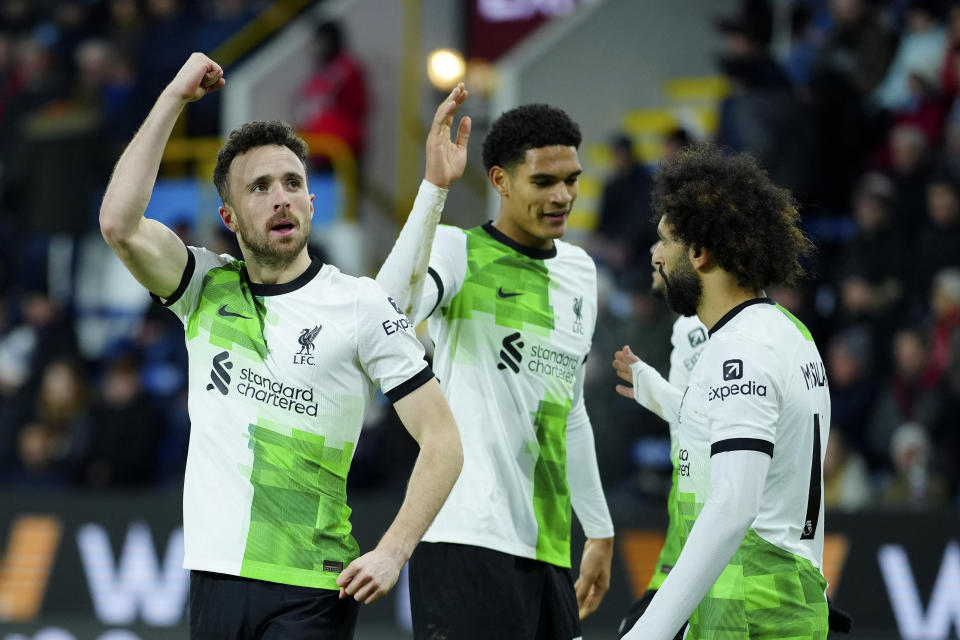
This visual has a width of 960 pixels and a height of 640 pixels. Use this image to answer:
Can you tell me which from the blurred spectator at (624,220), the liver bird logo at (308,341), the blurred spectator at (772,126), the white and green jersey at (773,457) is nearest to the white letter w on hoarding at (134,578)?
the blurred spectator at (624,220)

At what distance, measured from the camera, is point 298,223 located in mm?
4449

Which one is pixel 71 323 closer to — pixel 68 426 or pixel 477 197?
pixel 68 426

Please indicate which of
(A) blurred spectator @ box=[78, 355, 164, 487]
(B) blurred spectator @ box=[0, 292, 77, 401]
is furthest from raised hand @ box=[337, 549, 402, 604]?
(B) blurred spectator @ box=[0, 292, 77, 401]

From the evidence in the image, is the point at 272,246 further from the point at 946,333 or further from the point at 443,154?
the point at 946,333

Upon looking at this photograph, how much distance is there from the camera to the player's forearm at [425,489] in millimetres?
4012

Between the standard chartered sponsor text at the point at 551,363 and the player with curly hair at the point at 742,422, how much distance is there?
1148mm

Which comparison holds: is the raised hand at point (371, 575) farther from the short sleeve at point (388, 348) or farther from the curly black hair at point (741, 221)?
the curly black hair at point (741, 221)

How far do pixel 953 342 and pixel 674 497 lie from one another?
5201mm

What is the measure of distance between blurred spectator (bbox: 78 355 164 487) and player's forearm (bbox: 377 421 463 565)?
8421mm

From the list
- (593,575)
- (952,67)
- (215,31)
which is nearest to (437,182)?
(593,575)

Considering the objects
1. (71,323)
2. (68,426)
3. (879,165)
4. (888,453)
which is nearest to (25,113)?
(71,323)

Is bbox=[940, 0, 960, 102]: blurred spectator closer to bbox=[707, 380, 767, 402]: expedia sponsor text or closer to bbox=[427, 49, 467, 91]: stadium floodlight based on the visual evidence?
bbox=[427, 49, 467, 91]: stadium floodlight

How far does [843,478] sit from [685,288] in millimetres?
6060

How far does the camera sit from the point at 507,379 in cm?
526
